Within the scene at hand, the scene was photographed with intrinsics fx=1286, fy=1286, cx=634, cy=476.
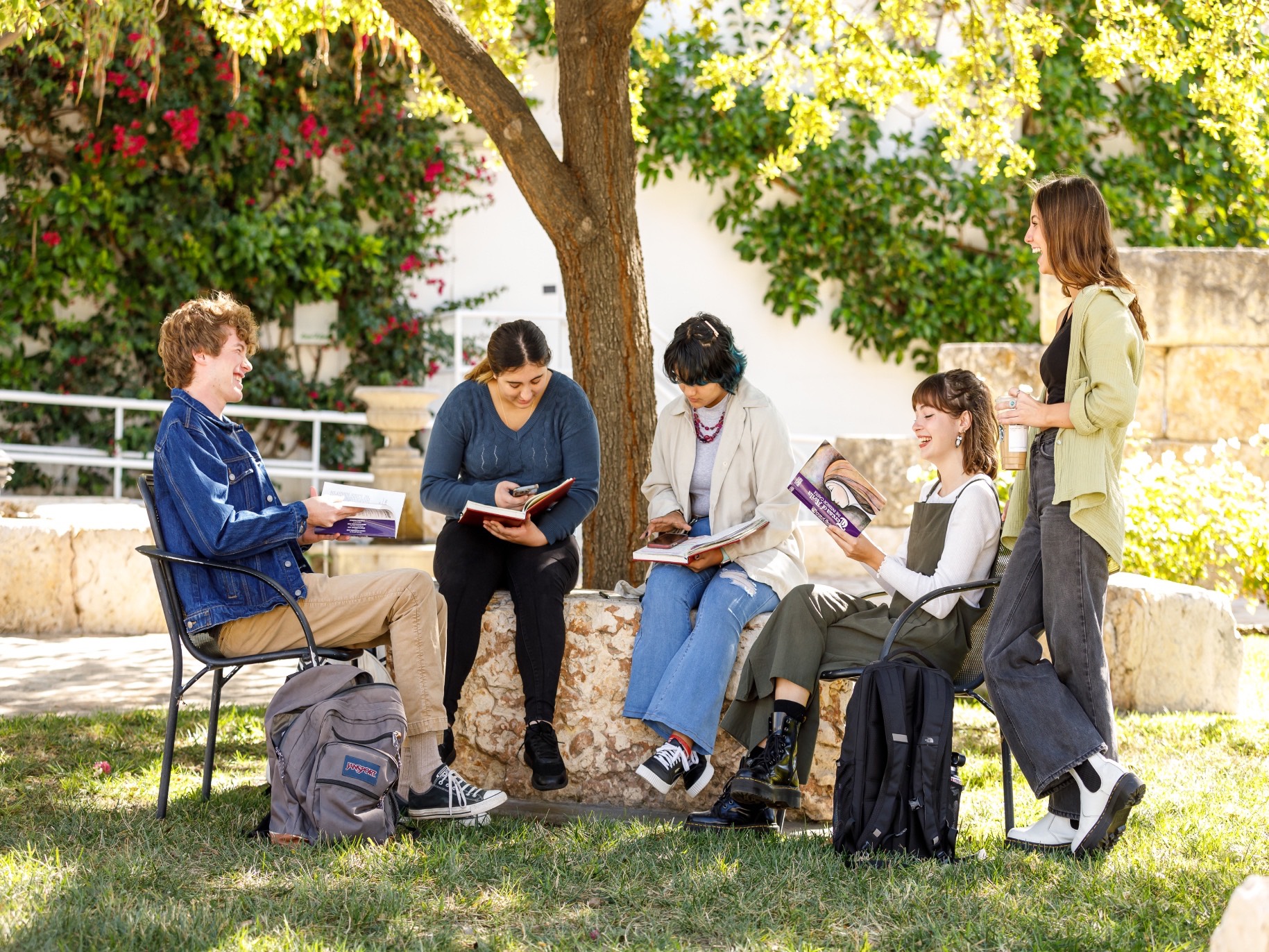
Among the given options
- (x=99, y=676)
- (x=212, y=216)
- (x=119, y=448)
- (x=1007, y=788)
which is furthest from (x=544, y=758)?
(x=212, y=216)

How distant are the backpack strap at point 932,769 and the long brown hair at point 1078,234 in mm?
1116

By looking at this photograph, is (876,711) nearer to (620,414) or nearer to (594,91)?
(620,414)

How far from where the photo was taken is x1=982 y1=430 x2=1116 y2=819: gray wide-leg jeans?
318cm

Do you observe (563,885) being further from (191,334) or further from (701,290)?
(701,290)

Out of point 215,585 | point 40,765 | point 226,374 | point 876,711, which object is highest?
point 226,374

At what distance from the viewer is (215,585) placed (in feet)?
11.2

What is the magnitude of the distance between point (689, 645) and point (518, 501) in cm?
70

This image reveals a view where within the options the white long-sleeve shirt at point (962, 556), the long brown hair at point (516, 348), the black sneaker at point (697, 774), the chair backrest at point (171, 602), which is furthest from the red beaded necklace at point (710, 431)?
the chair backrest at point (171, 602)

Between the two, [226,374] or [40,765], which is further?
[40,765]

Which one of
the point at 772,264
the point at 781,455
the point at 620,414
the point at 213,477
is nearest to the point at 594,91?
the point at 620,414

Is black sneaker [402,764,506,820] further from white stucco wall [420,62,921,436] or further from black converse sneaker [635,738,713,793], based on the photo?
white stucco wall [420,62,921,436]

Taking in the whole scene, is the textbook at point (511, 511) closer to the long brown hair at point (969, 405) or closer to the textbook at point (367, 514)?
the textbook at point (367, 514)

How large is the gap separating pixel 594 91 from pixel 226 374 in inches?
78.2

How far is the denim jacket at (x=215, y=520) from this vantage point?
3.31 meters
